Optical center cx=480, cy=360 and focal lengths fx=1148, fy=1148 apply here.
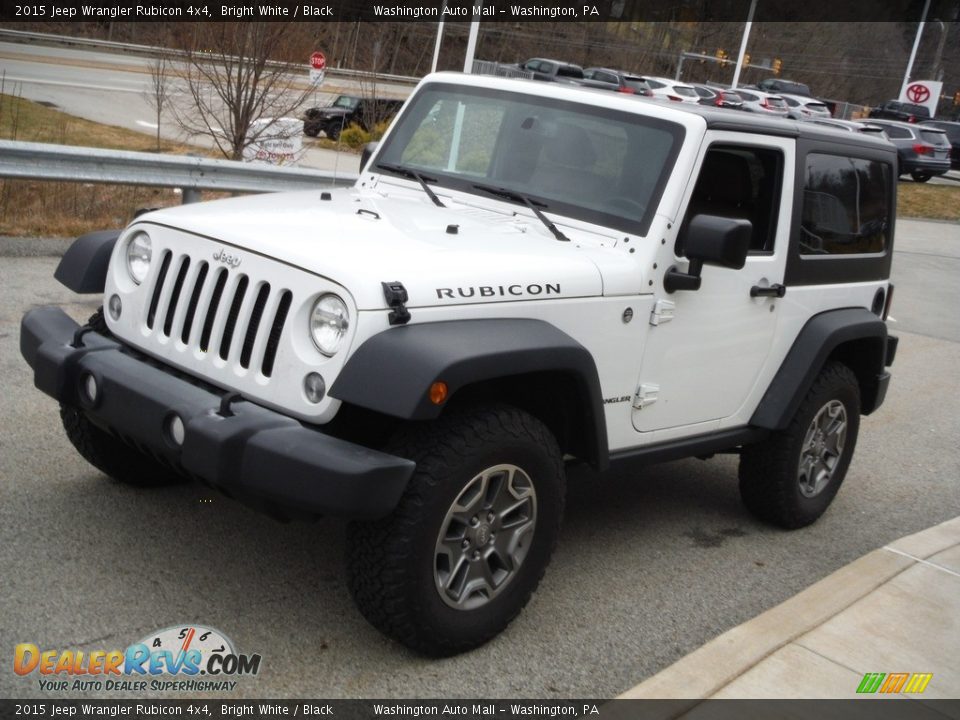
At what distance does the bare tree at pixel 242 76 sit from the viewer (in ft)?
48.6

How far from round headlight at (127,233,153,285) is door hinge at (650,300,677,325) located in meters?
1.98

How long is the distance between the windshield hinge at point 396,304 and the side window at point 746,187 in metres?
1.74

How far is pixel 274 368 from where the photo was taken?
3818mm

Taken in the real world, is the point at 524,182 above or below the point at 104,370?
above

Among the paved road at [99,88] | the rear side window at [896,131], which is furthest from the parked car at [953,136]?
the paved road at [99,88]

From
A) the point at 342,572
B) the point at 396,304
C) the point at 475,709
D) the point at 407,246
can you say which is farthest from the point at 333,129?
the point at 475,709

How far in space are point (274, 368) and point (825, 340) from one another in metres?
2.87

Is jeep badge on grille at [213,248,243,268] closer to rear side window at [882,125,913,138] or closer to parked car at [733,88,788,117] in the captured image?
rear side window at [882,125,913,138]

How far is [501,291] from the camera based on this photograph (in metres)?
4.03

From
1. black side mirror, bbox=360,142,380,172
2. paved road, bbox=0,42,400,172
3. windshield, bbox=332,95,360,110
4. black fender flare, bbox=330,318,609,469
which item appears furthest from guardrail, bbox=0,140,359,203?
windshield, bbox=332,95,360,110

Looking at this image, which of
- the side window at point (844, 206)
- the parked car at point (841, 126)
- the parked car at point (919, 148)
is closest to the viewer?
the side window at point (844, 206)

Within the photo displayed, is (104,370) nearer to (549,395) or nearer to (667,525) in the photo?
(549,395)

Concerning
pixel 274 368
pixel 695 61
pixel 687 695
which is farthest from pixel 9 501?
pixel 695 61

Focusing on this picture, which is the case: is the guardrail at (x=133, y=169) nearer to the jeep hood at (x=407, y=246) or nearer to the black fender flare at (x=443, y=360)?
the jeep hood at (x=407, y=246)
